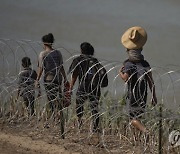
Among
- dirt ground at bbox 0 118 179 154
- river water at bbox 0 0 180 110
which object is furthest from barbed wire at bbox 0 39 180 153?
river water at bbox 0 0 180 110

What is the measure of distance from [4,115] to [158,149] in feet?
9.07

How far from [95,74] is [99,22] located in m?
9.00

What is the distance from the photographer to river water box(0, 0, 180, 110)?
14.8 meters

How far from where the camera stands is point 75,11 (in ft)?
58.7

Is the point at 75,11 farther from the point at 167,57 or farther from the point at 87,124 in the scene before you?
the point at 87,124

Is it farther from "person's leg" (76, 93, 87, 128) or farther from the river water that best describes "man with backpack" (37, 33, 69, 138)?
the river water

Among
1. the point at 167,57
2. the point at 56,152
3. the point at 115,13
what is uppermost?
the point at 115,13

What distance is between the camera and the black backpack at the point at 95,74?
8039 millimetres

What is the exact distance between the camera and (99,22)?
16.9 metres

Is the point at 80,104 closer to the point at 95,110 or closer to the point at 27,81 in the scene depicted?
the point at 95,110

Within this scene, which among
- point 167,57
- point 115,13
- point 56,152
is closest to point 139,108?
point 56,152

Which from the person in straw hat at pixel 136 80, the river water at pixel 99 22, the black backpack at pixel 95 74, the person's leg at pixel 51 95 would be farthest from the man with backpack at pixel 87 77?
the river water at pixel 99 22

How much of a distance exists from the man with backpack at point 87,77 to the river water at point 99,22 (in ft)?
18.3

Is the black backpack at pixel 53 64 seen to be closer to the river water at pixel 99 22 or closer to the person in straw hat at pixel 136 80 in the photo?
the person in straw hat at pixel 136 80
